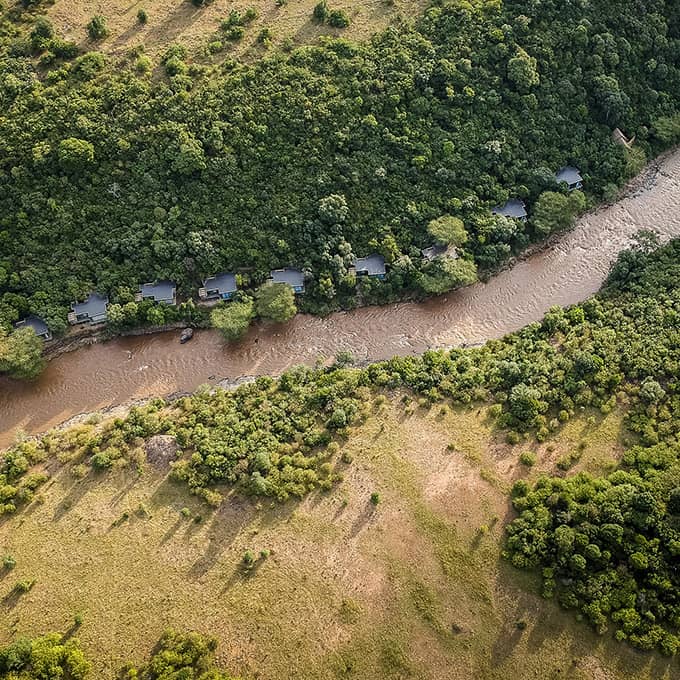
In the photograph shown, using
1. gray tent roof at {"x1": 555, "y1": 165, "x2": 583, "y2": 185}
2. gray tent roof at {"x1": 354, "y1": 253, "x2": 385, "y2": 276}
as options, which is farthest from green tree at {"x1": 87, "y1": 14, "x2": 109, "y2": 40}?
gray tent roof at {"x1": 555, "y1": 165, "x2": 583, "y2": 185}

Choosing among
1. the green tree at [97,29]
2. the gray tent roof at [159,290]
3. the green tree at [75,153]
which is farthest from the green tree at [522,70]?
the green tree at [75,153]

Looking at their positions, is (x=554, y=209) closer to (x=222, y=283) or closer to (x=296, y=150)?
(x=296, y=150)

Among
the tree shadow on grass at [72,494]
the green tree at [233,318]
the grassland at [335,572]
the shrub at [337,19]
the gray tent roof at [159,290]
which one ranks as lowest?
the grassland at [335,572]

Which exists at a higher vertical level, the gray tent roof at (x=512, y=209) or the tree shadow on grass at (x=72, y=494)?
the gray tent roof at (x=512, y=209)

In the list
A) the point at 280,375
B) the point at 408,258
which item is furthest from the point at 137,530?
the point at 408,258

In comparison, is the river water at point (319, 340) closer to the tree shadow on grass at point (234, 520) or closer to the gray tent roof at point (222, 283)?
the gray tent roof at point (222, 283)

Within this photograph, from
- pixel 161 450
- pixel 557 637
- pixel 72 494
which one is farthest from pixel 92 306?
pixel 557 637

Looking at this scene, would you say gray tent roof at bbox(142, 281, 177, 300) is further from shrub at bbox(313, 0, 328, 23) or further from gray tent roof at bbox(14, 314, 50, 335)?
shrub at bbox(313, 0, 328, 23)
